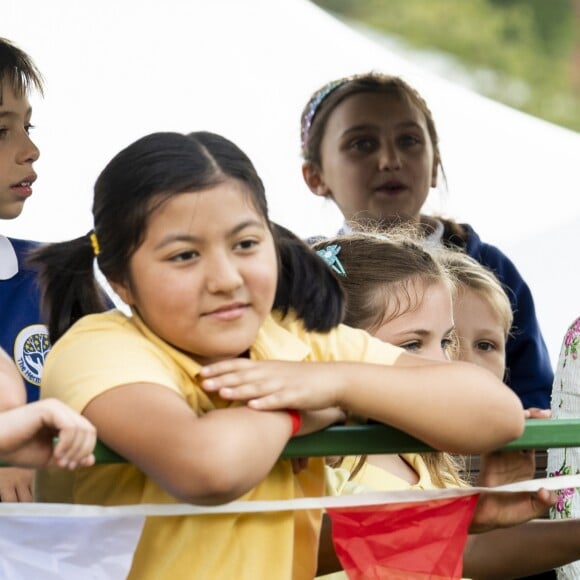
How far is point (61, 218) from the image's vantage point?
182 inches

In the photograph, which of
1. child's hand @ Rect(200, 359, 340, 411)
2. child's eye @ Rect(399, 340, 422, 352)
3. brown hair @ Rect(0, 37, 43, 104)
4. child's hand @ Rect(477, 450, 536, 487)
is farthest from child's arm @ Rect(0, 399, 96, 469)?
brown hair @ Rect(0, 37, 43, 104)

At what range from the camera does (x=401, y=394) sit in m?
1.67

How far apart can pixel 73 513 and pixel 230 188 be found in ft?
1.51

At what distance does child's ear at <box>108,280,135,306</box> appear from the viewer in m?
1.71

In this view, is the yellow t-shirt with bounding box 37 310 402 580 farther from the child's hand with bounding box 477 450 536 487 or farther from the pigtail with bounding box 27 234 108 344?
the child's hand with bounding box 477 450 536 487

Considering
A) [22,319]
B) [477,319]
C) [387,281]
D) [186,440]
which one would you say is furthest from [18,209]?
[186,440]

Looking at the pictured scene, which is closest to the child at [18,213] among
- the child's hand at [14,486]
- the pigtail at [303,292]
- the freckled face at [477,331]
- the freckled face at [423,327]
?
the child's hand at [14,486]

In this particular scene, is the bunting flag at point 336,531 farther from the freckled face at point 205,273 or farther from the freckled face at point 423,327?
the freckled face at point 423,327

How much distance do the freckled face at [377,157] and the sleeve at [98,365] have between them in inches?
77.3

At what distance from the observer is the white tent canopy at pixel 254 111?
15.4 feet

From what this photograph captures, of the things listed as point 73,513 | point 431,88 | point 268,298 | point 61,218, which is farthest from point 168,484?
point 431,88

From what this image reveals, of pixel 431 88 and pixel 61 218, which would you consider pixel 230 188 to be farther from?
pixel 431 88

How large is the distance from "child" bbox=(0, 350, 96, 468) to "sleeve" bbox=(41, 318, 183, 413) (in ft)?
0.28

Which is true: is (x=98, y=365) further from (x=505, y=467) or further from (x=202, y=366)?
A: (x=505, y=467)
